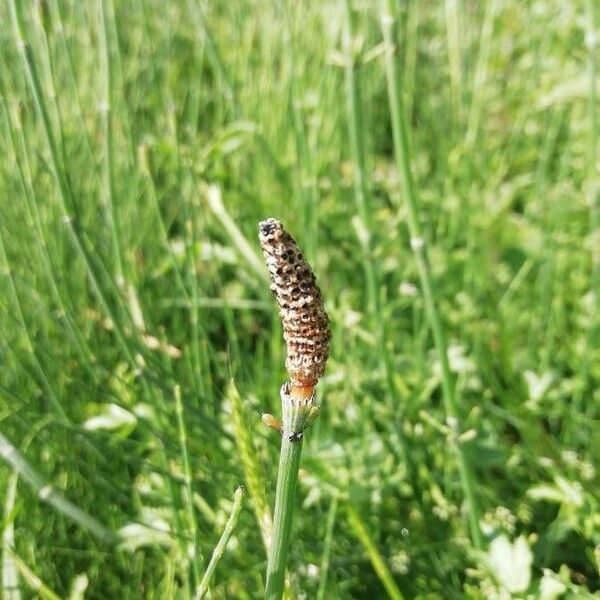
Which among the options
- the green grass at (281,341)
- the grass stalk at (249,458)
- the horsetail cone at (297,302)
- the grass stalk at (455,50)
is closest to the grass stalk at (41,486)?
the green grass at (281,341)

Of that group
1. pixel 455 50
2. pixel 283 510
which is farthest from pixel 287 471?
pixel 455 50

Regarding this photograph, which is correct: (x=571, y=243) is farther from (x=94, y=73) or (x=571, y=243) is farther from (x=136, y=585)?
(x=94, y=73)

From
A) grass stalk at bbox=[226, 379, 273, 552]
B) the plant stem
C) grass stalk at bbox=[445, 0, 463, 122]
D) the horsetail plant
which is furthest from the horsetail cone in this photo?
grass stalk at bbox=[445, 0, 463, 122]

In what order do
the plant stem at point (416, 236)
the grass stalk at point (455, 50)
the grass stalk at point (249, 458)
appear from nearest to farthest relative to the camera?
1. the grass stalk at point (249, 458)
2. the plant stem at point (416, 236)
3. the grass stalk at point (455, 50)

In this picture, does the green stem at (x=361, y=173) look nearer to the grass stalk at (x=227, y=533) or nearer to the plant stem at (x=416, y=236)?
the plant stem at (x=416, y=236)

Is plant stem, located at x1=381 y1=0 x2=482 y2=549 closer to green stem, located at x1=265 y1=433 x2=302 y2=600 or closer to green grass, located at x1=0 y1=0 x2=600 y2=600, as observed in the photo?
green grass, located at x1=0 y1=0 x2=600 y2=600

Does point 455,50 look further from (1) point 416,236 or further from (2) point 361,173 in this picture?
(1) point 416,236

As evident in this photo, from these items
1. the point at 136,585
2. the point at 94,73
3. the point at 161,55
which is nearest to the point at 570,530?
the point at 136,585
